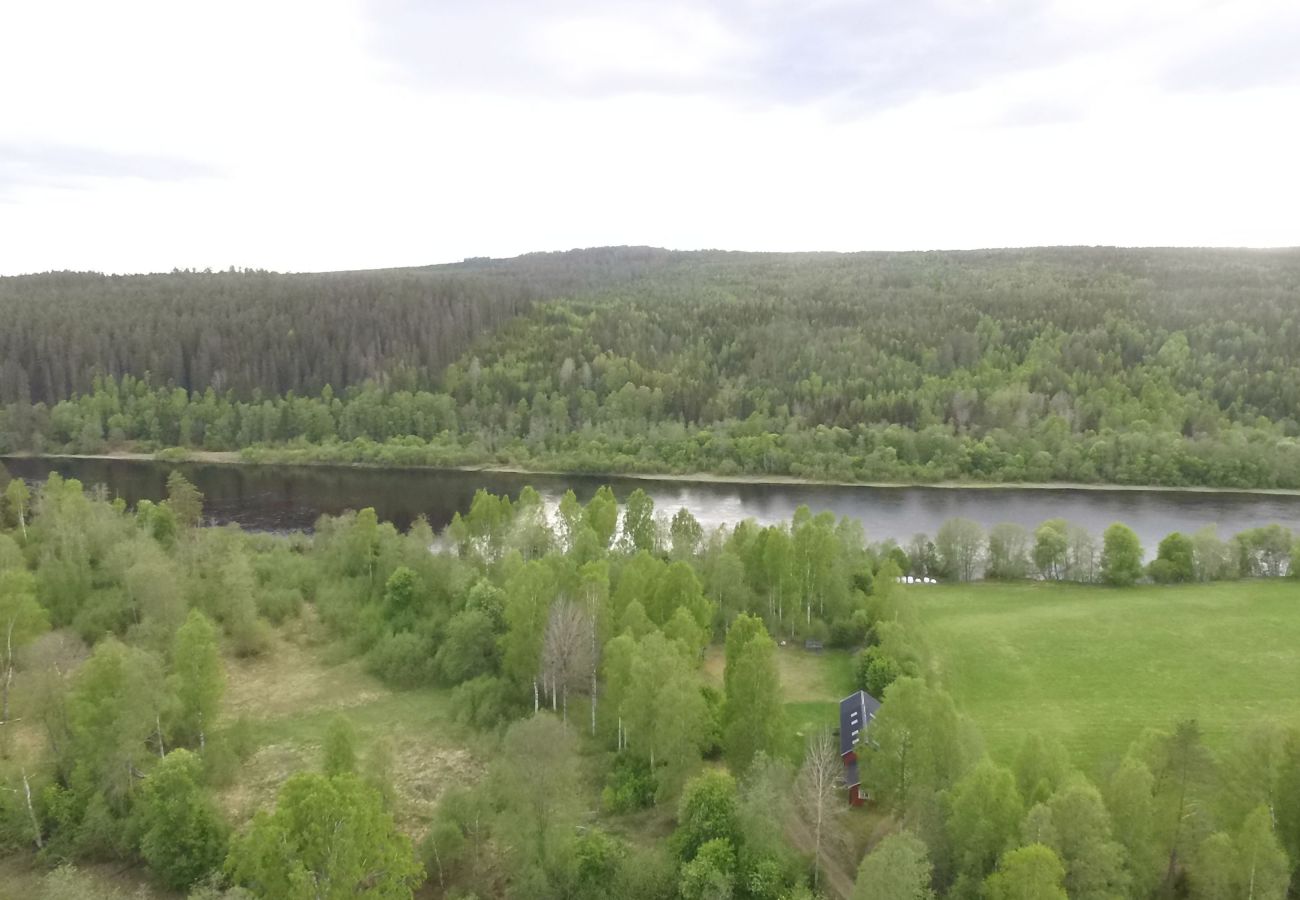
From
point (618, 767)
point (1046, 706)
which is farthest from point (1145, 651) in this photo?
point (618, 767)

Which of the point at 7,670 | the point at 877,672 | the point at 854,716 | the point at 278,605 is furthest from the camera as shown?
the point at 278,605

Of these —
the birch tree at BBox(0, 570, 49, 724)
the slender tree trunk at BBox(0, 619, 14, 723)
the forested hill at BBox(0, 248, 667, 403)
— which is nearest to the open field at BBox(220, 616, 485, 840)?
the slender tree trunk at BBox(0, 619, 14, 723)


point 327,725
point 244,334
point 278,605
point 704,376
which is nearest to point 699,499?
point 704,376

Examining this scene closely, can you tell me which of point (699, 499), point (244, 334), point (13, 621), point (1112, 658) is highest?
point (244, 334)

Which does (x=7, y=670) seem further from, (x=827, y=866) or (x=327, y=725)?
(x=827, y=866)

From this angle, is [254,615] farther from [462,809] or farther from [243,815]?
[462,809]

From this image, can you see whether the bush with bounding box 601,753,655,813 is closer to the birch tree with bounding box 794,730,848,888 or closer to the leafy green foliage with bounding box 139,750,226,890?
the birch tree with bounding box 794,730,848,888
